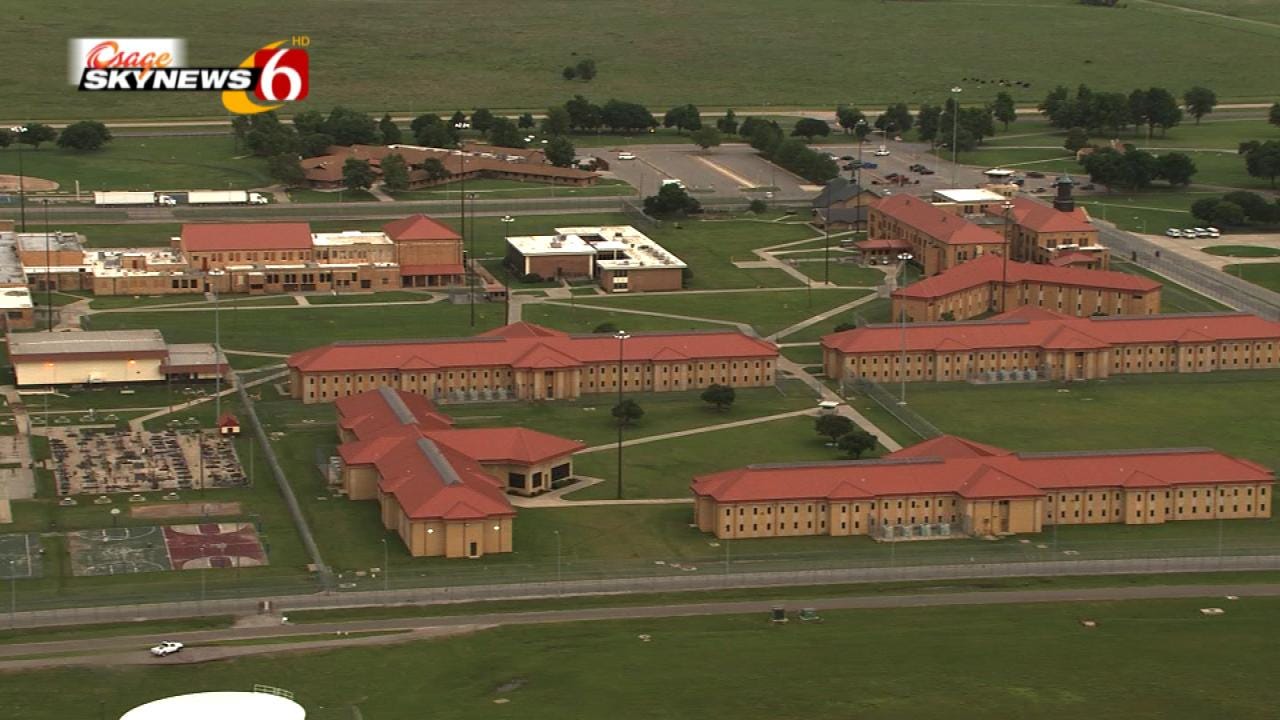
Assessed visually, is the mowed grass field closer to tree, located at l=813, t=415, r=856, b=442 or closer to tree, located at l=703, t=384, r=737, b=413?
tree, located at l=813, t=415, r=856, b=442

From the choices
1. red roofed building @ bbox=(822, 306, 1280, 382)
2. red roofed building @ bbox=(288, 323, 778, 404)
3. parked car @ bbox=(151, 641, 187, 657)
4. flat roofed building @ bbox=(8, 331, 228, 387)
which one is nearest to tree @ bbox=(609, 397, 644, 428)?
red roofed building @ bbox=(288, 323, 778, 404)

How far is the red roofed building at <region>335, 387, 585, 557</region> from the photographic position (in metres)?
127

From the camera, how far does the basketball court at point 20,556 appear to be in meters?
123

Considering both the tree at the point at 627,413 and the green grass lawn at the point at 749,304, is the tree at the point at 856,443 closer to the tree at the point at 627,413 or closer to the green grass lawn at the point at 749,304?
the tree at the point at 627,413

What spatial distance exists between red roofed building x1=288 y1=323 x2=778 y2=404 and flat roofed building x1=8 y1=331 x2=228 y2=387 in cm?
678

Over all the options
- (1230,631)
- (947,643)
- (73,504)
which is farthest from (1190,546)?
(73,504)

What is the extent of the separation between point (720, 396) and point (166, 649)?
173 feet

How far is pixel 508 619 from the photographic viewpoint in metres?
117

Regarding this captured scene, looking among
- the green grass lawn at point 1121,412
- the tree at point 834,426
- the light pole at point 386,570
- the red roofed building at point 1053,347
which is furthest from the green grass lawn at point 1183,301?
the light pole at point 386,570

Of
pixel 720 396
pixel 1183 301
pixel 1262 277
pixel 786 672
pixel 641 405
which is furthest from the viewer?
pixel 1262 277

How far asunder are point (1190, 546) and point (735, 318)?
59307 millimetres

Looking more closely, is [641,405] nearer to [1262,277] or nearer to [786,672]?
[786,672]

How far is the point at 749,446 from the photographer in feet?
487

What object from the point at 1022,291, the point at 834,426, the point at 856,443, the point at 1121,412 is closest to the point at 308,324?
the point at 834,426
